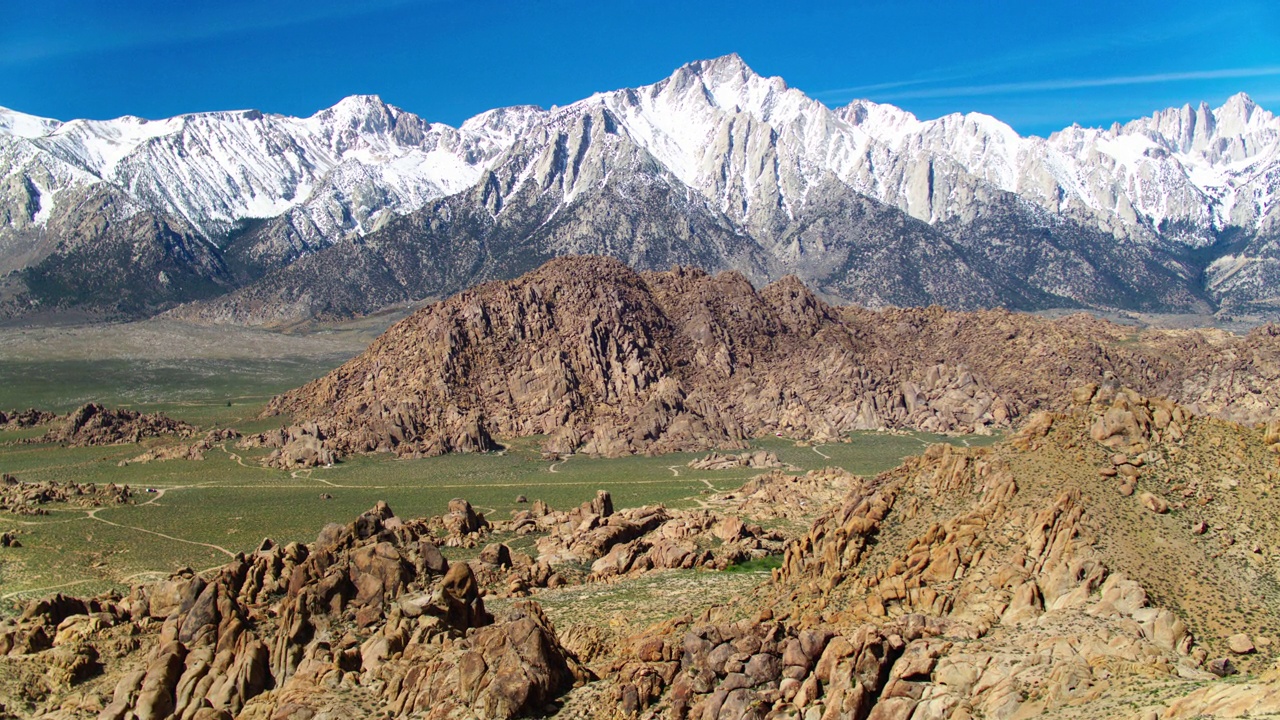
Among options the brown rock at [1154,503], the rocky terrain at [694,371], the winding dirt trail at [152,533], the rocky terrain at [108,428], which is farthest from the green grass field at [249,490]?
the brown rock at [1154,503]

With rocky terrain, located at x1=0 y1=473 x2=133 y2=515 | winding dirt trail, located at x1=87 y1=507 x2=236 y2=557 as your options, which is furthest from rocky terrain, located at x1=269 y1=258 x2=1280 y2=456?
winding dirt trail, located at x1=87 y1=507 x2=236 y2=557

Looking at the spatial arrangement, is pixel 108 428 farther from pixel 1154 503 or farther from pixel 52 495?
pixel 1154 503

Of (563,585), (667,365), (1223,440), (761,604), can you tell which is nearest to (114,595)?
(563,585)

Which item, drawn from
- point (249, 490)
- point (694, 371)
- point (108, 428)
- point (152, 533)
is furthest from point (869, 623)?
point (108, 428)

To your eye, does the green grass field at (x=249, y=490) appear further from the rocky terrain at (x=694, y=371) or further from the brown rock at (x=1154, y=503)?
the brown rock at (x=1154, y=503)

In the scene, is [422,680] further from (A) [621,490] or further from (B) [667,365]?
(B) [667,365]

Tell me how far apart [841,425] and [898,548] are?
256ft

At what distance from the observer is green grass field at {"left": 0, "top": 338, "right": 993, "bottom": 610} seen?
177 feet

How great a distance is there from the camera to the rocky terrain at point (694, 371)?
104062mm

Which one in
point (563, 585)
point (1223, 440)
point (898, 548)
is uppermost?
point (1223, 440)

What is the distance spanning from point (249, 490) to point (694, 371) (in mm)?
54262

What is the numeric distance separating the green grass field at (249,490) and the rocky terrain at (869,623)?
1347 centimetres

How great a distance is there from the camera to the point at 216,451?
9762 centimetres

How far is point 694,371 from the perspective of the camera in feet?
392
